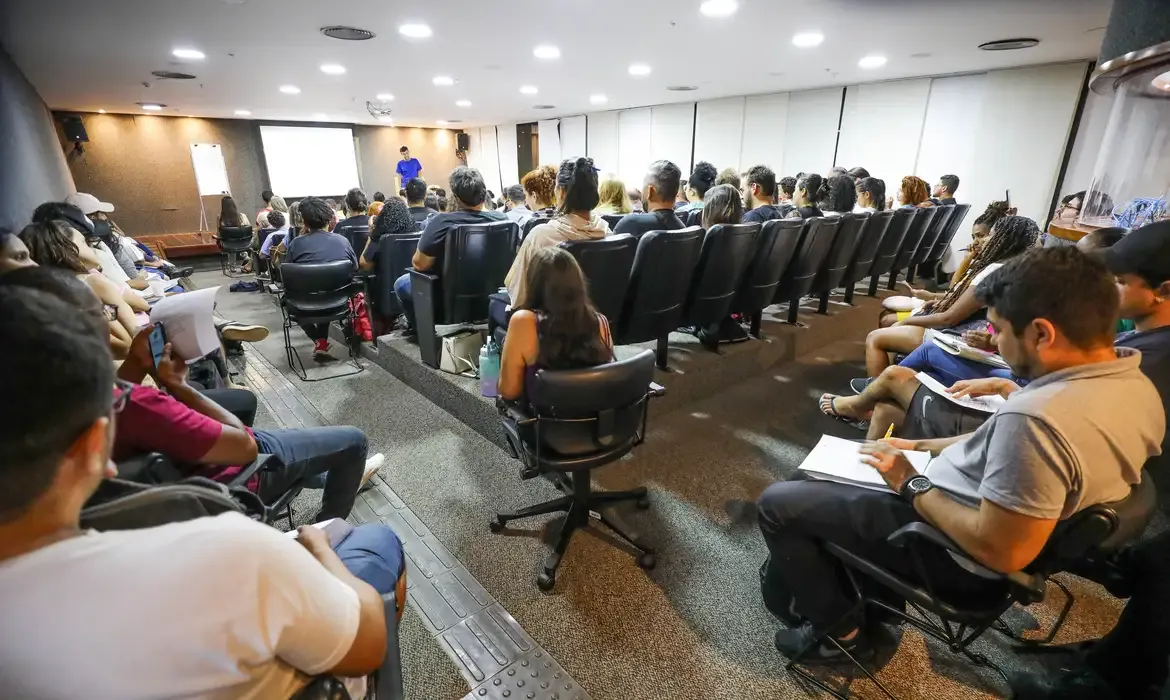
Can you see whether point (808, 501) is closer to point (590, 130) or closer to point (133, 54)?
point (133, 54)

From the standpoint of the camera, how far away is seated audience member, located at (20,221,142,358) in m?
2.22

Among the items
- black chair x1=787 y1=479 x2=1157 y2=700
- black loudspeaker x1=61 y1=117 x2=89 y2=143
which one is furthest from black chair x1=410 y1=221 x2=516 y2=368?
black loudspeaker x1=61 y1=117 x2=89 y2=143

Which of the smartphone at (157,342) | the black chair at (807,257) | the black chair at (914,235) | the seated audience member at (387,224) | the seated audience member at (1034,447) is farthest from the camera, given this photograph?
the black chair at (914,235)

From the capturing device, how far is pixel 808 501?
130cm

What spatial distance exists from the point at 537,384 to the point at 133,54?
613 centimetres

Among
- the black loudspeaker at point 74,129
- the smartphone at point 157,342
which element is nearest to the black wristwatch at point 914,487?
the smartphone at point 157,342

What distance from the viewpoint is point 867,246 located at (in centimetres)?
388

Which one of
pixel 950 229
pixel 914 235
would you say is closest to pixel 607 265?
pixel 914 235

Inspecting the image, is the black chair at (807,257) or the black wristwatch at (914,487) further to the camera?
the black chair at (807,257)

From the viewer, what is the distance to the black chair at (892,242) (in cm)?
400

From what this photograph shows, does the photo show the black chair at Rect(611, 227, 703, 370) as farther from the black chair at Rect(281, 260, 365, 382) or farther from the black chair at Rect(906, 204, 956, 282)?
the black chair at Rect(906, 204, 956, 282)

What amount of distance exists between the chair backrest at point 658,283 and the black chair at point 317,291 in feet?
6.74

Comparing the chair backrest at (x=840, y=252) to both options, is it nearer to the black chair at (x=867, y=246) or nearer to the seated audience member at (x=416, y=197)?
the black chair at (x=867, y=246)

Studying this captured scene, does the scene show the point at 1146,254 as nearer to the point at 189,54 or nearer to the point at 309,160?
the point at 189,54
